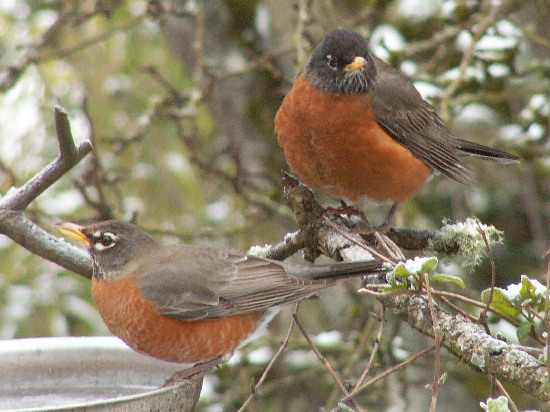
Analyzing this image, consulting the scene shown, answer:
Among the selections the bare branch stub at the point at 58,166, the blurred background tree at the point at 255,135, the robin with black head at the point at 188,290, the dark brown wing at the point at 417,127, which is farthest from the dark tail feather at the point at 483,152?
the bare branch stub at the point at 58,166

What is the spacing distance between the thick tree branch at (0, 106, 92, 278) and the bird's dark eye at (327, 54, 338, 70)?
1.53 m

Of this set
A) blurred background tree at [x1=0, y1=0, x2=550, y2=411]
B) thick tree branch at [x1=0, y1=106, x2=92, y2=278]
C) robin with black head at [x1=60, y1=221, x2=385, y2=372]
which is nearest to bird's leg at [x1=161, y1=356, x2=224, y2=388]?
robin with black head at [x1=60, y1=221, x2=385, y2=372]

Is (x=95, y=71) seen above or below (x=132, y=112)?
above

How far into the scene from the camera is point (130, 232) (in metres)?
3.47

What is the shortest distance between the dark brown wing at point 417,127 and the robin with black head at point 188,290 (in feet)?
3.25

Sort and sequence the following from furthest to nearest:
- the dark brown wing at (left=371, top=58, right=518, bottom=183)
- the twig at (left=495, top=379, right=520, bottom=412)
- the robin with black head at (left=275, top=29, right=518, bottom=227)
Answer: the dark brown wing at (left=371, top=58, right=518, bottom=183) → the robin with black head at (left=275, top=29, right=518, bottom=227) → the twig at (left=495, top=379, right=520, bottom=412)

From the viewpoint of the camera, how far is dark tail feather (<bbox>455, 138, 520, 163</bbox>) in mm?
4055

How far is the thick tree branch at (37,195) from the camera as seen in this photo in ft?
8.04

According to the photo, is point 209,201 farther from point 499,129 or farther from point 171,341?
point 171,341

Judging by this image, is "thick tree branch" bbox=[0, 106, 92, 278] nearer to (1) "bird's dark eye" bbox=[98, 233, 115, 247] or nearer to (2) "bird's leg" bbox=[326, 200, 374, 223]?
(1) "bird's dark eye" bbox=[98, 233, 115, 247]

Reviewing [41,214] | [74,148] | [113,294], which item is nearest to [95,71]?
[41,214]

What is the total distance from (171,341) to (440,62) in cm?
297

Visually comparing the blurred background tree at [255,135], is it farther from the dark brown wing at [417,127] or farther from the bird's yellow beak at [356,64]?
the bird's yellow beak at [356,64]

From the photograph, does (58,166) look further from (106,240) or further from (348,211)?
(348,211)
